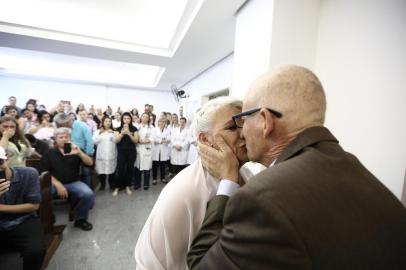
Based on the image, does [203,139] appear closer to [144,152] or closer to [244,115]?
[244,115]

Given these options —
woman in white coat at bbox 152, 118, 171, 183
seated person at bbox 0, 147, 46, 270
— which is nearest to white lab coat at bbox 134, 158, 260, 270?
seated person at bbox 0, 147, 46, 270

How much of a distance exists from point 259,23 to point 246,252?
1890mm

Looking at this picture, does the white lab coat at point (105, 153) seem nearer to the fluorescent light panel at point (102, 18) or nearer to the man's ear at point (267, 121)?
the fluorescent light panel at point (102, 18)

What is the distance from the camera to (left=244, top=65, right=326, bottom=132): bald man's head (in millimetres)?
600

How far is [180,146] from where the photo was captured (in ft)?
14.7

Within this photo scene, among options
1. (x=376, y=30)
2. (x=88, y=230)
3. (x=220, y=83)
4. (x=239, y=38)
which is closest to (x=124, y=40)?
(x=220, y=83)

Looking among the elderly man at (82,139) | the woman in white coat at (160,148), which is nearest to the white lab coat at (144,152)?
the woman in white coat at (160,148)

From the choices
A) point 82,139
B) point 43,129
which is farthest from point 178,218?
point 43,129

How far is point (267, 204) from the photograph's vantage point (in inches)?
16.1

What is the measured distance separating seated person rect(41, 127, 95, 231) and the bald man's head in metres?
2.68

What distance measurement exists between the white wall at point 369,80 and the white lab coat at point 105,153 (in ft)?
11.1

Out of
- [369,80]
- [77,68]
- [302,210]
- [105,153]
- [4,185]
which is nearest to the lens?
[302,210]

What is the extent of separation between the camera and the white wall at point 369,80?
Answer: 1.13m

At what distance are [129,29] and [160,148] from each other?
95.5 inches
